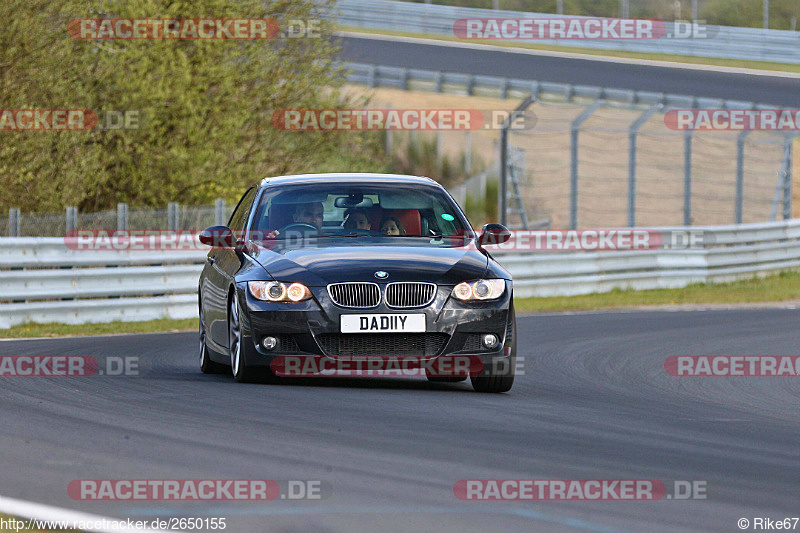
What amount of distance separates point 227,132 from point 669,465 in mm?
20121

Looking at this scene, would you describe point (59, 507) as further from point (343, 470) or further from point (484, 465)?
point (484, 465)

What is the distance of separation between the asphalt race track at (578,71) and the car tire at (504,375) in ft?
90.4

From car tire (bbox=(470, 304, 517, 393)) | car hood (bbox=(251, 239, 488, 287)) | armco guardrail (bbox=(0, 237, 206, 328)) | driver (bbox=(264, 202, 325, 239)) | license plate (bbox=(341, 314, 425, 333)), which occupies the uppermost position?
driver (bbox=(264, 202, 325, 239))

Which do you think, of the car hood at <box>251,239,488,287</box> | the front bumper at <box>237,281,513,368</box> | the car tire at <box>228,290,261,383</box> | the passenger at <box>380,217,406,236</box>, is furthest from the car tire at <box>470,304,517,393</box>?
→ the car tire at <box>228,290,261,383</box>

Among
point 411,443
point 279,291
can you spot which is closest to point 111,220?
point 279,291

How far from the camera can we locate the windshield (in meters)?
10.2

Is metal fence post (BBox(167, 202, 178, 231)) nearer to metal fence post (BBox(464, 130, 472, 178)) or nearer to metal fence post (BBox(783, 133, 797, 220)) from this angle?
metal fence post (BBox(783, 133, 797, 220))

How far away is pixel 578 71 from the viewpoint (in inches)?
1657

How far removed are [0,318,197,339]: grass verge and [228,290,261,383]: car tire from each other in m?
5.72

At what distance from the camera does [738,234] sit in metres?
25.1

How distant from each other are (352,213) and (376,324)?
4.72 ft

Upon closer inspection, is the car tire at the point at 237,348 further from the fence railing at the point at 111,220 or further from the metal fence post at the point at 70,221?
the metal fence post at the point at 70,221

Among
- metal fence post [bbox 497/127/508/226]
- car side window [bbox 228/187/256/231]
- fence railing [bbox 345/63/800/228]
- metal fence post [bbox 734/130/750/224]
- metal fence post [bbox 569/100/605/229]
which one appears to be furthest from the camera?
fence railing [bbox 345/63/800/228]

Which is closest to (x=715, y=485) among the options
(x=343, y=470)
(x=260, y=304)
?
(x=343, y=470)
